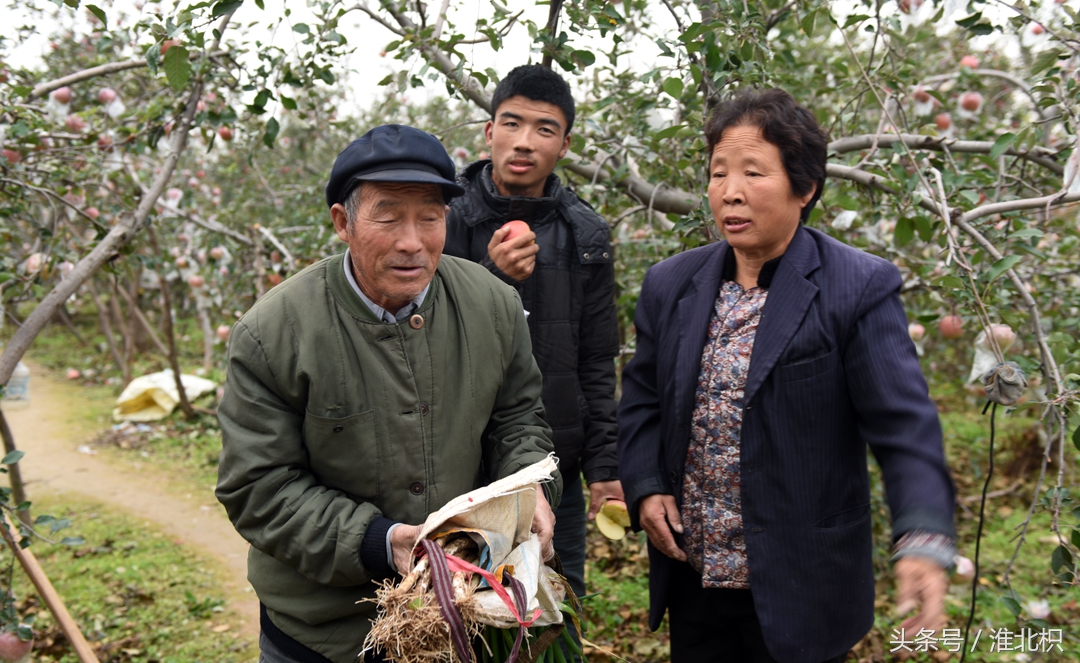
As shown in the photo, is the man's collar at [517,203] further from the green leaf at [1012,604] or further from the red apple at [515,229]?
the green leaf at [1012,604]

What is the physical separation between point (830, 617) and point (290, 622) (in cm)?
108

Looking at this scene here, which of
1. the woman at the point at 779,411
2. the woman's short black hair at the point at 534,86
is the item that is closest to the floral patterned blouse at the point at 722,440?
the woman at the point at 779,411

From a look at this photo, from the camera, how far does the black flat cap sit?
1.39m

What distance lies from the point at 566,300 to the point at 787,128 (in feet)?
2.56

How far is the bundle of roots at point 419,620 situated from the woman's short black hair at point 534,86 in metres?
1.37

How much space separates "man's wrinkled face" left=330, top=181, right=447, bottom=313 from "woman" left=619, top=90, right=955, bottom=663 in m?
0.62

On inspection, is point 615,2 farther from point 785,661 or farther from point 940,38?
point 940,38

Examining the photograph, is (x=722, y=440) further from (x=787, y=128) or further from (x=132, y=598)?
(x=132, y=598)

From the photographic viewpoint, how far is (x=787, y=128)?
63.9 inches

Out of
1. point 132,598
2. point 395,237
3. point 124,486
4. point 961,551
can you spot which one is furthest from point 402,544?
point 124,486

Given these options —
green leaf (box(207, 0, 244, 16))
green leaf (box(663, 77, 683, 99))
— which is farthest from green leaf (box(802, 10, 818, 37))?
green leaf (box(207, 0, 244, 16))

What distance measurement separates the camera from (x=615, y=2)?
99.4 inches

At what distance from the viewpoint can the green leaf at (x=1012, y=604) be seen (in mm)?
2082

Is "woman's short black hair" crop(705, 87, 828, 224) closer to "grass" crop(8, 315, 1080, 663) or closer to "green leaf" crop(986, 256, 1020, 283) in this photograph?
"green leaf" crop(986, 256, 1020, 283)
